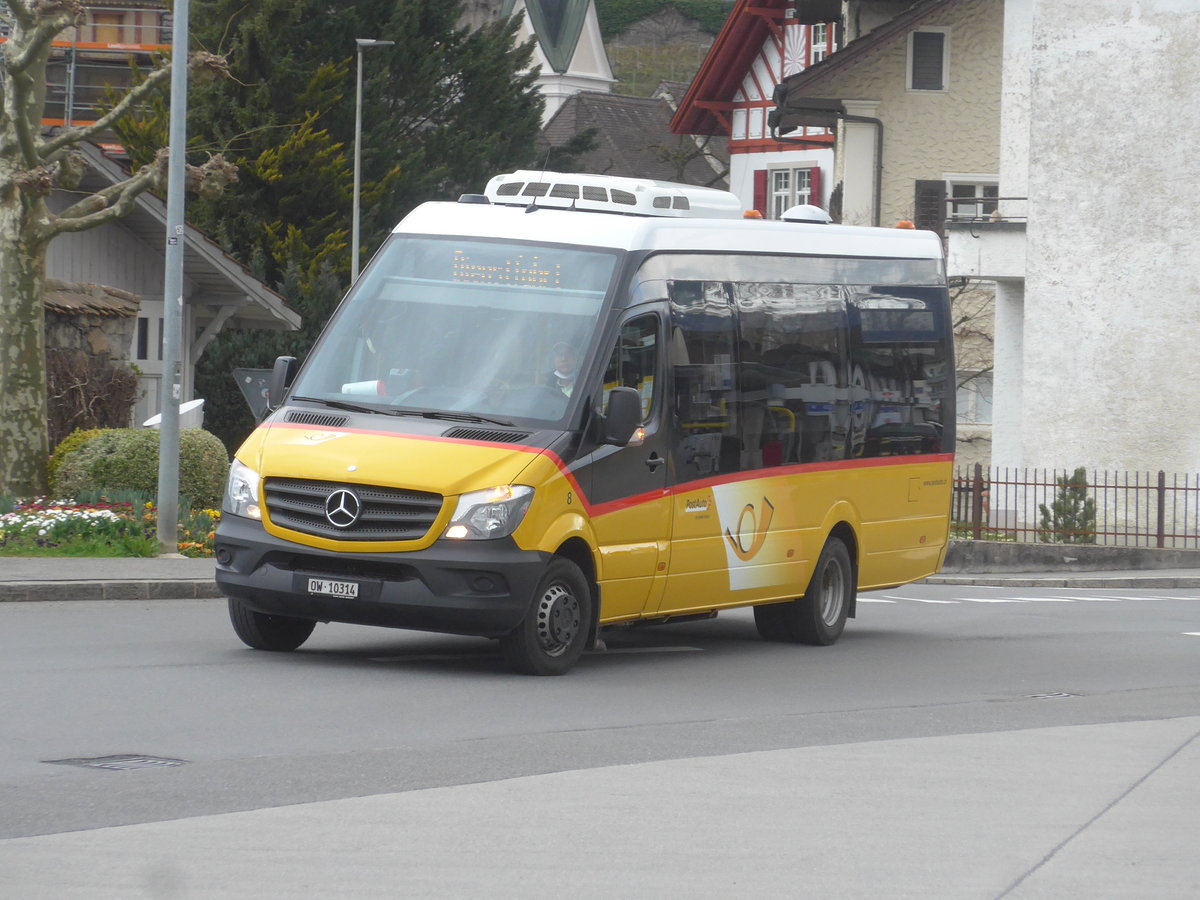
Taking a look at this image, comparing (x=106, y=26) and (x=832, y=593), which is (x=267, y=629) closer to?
(x=832, y=593)

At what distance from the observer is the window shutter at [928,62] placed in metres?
45.4

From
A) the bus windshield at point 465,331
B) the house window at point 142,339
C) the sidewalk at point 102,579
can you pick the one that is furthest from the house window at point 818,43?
the bus windshield at point 465,331

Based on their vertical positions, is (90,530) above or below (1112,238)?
below

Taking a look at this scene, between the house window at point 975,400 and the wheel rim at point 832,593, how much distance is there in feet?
97.5

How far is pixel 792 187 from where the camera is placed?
50.6 metres

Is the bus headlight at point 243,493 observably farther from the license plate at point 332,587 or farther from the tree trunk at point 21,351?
the tree trunk at point 21,351

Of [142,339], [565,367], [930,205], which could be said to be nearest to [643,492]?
[565,367]

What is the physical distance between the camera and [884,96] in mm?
45375

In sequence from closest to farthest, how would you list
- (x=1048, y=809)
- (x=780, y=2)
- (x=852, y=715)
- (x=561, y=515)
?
(x=1048, y=809)
(x=852, y=715)
(x=561, y=515)
(x=780, y=2)

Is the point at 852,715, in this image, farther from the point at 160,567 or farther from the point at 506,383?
the point at 160,567

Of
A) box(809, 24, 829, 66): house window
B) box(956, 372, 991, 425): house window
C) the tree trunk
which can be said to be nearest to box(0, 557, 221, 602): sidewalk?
the tree trunk

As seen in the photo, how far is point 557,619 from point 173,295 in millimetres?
Result: 8747

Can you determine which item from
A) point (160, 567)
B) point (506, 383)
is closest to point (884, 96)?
point (160, 567)

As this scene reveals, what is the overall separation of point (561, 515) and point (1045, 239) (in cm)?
2593
